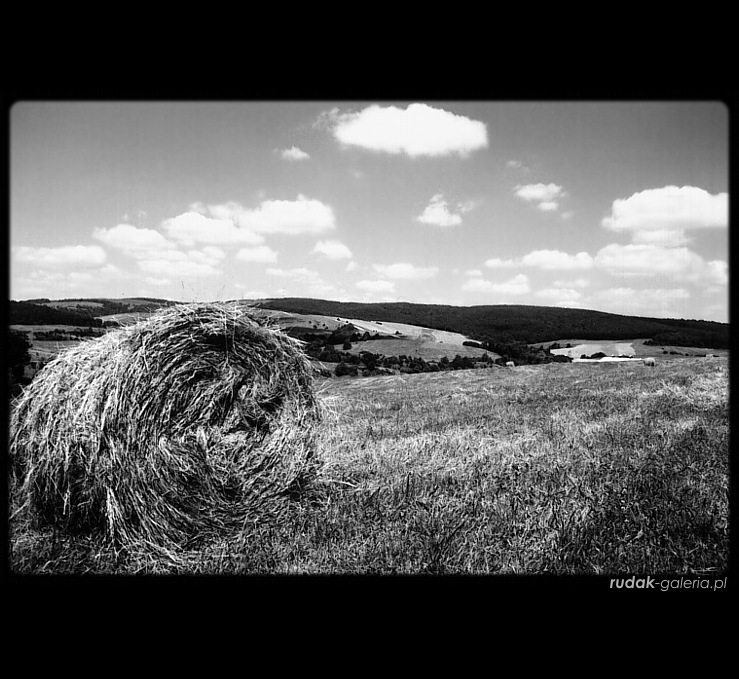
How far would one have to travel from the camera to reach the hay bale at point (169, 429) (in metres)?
3.88

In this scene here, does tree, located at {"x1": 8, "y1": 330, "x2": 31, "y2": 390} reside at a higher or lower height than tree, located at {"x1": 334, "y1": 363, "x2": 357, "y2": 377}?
higher

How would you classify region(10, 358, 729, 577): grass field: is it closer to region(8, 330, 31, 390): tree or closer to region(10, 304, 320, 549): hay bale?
region(10, 304, 320, 549): hay bale

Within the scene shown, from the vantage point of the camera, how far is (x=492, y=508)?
4.14 metres

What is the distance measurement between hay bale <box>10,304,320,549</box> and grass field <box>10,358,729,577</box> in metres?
0.24

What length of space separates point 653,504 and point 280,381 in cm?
319

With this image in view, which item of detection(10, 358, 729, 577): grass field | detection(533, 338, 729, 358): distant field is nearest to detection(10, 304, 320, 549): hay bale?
detection(10, 358, 729, 577): grass field

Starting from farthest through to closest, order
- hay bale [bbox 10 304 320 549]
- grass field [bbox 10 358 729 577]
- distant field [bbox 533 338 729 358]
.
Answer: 1. distant field [bbox 533 338 729 358]
2. hay bale [bbox 10 304 320 549]
3. grass field [bbox 10 358 729 577]

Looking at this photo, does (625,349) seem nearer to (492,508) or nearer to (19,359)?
(492,508)

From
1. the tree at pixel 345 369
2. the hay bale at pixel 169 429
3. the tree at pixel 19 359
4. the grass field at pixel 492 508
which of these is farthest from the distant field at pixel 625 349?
the tree at pixel 19 359

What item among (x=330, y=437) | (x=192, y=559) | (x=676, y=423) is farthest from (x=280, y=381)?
(x=676, y=423)

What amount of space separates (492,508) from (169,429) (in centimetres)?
265

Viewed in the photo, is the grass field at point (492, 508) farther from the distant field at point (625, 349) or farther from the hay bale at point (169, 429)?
the distant field at point (625, 349)

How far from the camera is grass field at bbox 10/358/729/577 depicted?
347 cm
